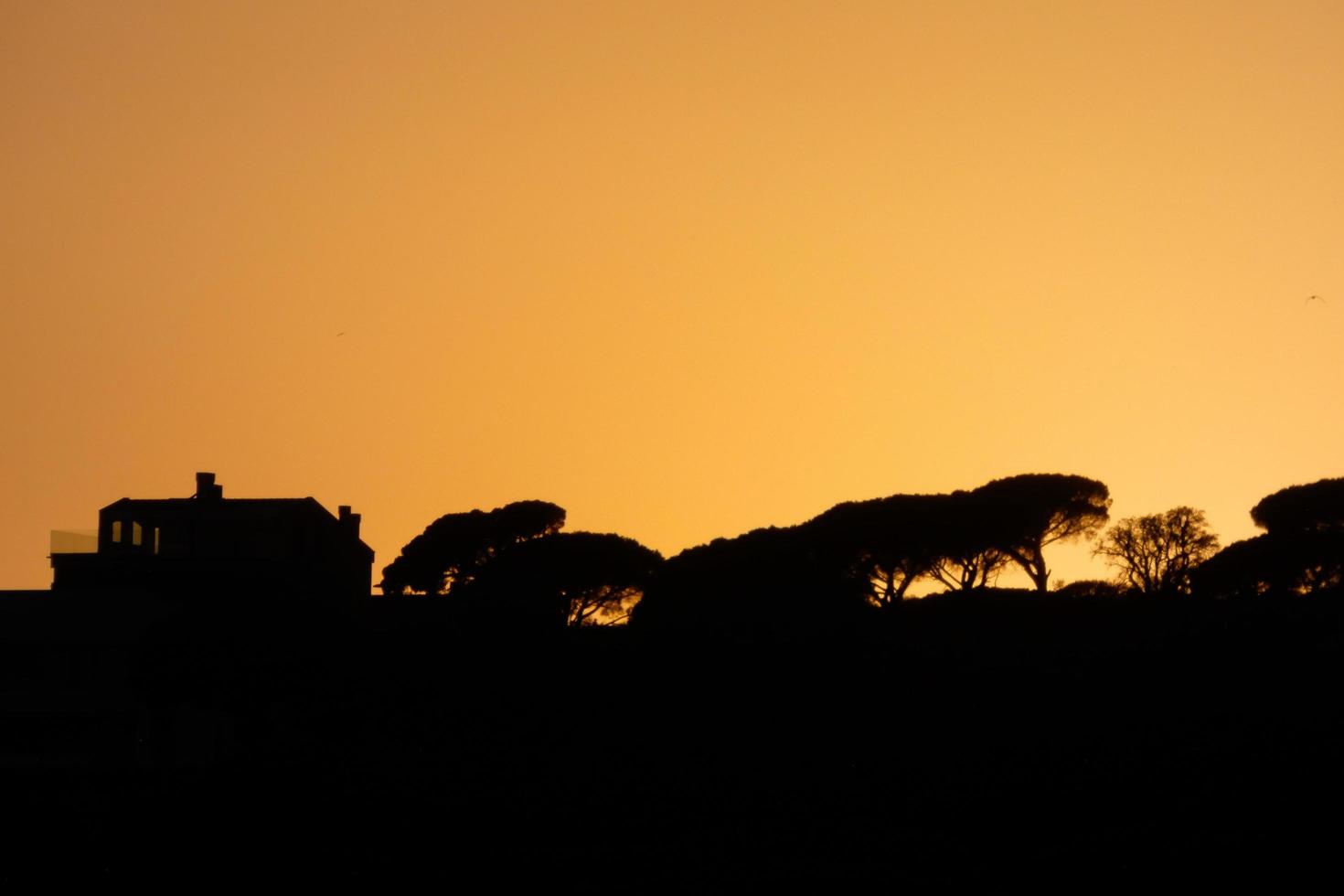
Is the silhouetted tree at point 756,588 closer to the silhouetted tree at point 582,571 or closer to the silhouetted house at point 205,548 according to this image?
the silhouetted tree at point 582,571

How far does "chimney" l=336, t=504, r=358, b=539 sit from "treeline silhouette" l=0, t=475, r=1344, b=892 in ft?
52.4

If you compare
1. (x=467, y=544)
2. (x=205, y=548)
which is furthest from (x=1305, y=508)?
(x=205, y=548)

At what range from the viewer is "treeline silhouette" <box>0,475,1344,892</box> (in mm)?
40719

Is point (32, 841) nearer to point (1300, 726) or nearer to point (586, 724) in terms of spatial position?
point (586, 724)

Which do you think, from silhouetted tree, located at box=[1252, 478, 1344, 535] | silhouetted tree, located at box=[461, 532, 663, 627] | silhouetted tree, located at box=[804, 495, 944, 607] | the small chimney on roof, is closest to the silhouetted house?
the small chimney on roof

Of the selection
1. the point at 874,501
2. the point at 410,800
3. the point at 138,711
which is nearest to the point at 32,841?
the point at 410,800

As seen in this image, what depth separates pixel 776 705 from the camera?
2098 inches

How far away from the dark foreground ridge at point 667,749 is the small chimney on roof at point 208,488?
8412mm

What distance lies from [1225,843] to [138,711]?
32.6 meters

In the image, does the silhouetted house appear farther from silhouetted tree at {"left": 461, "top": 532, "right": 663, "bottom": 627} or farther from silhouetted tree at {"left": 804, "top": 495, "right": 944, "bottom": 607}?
silhouetted tree at {"left": 804, "top": 495, "right": 944, "bottom": 607}

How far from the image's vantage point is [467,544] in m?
89.2

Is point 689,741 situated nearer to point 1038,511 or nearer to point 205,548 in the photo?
point 205,548

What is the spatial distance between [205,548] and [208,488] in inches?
127

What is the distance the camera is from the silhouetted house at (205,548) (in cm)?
6700
